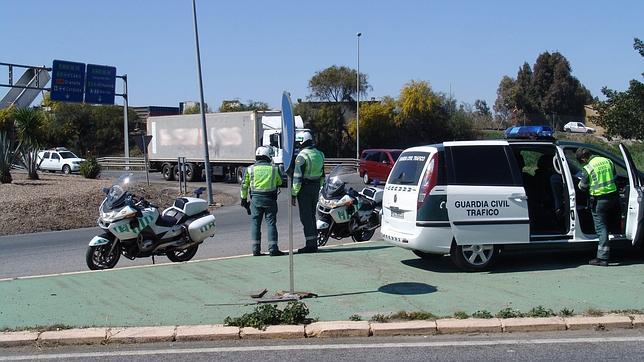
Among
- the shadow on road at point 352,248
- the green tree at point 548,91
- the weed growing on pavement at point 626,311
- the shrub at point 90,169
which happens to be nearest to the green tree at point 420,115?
the green tree at point 548,91

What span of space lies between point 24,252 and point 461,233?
30.2 feet

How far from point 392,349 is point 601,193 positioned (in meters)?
4.28

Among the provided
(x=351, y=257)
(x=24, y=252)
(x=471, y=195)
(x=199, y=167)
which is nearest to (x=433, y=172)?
(x=471, y=195)

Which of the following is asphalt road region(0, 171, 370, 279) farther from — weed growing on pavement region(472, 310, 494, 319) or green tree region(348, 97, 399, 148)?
green tree region(348, 97, 399, 148)

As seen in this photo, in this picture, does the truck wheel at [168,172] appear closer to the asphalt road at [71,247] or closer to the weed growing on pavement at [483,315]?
the asphalt road at [71,247]

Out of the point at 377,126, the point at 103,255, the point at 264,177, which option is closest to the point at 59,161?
the point at 377,126

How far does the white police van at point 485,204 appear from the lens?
831cm

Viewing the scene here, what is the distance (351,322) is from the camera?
6.13 m

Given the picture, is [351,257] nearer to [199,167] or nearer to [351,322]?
[351,322]

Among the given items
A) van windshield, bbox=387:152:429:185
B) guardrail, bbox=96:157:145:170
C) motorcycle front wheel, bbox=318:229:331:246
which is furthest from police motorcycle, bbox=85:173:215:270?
guardrail, bbox=96:157:145:170

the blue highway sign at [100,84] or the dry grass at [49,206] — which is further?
the blue highway sign at [100,84]

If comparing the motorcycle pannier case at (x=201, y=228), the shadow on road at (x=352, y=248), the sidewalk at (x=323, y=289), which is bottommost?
the shadow on road at (x=352, y=248)

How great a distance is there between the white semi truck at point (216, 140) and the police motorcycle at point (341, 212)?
728 inches

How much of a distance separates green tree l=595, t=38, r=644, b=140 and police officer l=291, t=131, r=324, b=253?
10.6 meters
